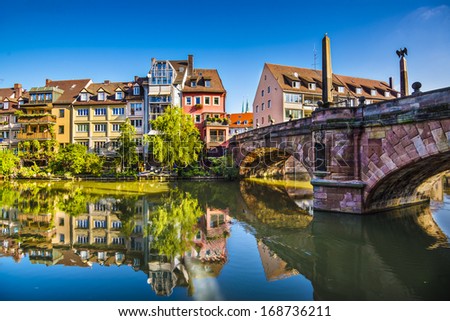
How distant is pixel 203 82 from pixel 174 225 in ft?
111

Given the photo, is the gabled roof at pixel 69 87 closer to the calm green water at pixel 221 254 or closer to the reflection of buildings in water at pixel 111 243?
the calm green water at pixel 221 254

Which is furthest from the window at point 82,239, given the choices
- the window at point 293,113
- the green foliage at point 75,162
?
the window at point 293,113

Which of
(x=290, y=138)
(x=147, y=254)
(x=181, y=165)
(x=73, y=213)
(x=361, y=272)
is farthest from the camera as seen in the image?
(x=181, y=165)

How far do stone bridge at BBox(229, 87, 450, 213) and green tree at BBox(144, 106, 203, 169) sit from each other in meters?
20.2

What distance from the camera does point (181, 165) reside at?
33844mm

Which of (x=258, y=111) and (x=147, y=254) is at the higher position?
(x=258, y=111)

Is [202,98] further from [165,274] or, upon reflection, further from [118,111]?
[165,274]

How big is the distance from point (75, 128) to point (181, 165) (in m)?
20.1

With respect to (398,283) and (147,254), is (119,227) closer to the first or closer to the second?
(147,254)

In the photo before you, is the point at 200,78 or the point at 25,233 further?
the point at 200,78

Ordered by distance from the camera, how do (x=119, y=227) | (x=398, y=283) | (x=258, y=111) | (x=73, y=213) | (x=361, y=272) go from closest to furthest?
(x=398, y=283)
(x=361, y=272)
(x=119, y=227)
(x=73, y=213)
(x=258, y=111)

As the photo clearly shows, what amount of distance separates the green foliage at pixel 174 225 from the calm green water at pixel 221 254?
0.05m

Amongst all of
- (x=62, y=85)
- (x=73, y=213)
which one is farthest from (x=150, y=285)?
(x=62, y=85)

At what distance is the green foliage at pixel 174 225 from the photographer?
9.37 m
